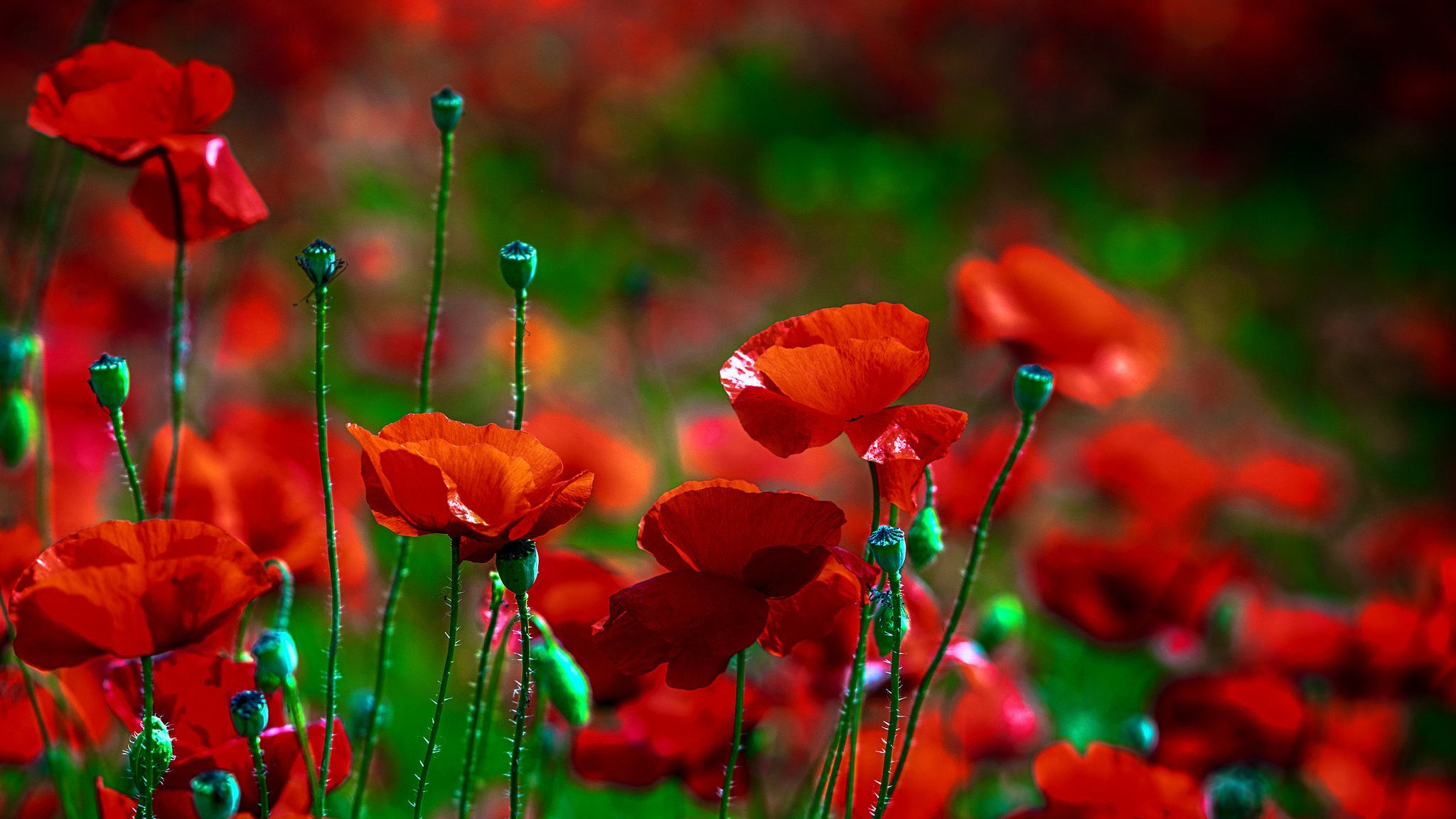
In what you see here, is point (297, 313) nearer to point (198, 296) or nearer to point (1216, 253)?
point (198, 296)

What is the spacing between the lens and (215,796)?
1.69 feet

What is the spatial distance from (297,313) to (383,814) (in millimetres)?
1693

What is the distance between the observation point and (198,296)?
93.2 inches

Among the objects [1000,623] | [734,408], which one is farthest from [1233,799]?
[734,408]

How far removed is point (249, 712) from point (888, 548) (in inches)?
11.0

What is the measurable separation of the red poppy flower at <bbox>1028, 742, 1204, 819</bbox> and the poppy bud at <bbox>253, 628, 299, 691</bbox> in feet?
1.36

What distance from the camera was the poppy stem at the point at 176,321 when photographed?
636mm

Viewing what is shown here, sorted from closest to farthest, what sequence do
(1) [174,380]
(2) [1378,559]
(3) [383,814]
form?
(1) [174,380]
(3) [383,814]
(2) [1378,559]

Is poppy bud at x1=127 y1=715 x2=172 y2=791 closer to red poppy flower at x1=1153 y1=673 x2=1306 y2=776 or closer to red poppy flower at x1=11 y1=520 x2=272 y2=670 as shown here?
red poppy flower at x1=11 y1=520 x2=272 y2=670

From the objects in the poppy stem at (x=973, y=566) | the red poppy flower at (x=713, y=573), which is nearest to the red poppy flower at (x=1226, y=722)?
the poppy stem at (x=973, y=566)

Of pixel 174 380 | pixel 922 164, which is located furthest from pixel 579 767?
pixel 922 164

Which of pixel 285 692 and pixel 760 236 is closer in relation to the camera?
pixel 285 692

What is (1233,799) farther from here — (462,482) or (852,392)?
(462,482)

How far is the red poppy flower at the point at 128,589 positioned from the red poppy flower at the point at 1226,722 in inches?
27.9
